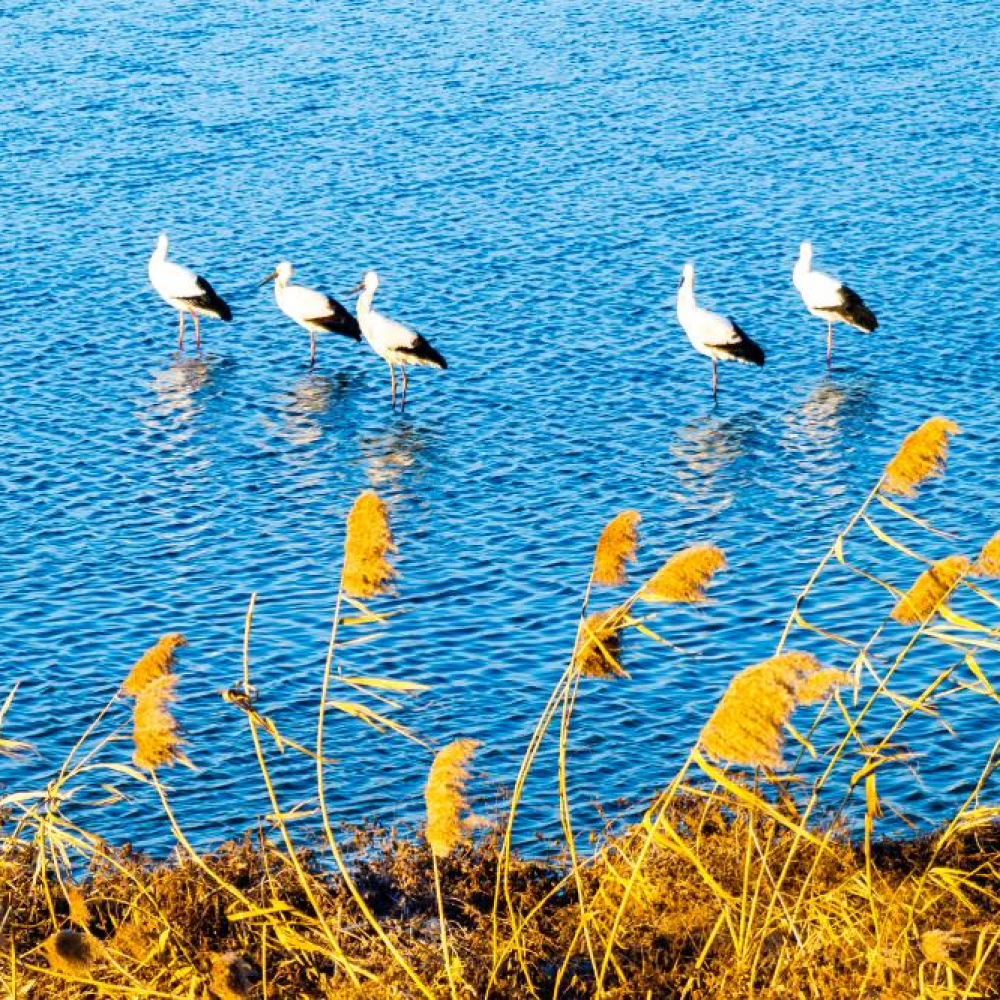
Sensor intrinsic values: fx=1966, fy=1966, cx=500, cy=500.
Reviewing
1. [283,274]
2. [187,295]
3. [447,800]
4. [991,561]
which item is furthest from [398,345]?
[447,800]

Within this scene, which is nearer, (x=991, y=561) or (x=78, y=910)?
(x=991, y=561)

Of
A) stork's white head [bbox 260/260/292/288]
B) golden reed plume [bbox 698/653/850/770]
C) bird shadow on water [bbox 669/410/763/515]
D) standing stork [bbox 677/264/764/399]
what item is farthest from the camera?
stork's white head [bbox 260/260/292/288]

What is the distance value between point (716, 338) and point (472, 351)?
13.4ft

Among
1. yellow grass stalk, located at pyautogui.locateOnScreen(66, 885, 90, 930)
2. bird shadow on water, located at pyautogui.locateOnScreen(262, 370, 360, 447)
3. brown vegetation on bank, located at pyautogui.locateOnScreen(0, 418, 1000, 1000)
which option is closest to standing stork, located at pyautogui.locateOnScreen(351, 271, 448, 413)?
bird shadow on water, located at pyautogui.locateOnScreen(262, 370, 360, 447)

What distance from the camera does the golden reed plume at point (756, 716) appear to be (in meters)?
9.12

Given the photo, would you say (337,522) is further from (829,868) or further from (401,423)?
(829,868)

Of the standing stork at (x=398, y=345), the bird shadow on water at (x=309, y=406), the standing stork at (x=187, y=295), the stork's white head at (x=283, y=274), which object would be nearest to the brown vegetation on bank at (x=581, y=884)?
the bird shadow on water at (x=309, y=406)

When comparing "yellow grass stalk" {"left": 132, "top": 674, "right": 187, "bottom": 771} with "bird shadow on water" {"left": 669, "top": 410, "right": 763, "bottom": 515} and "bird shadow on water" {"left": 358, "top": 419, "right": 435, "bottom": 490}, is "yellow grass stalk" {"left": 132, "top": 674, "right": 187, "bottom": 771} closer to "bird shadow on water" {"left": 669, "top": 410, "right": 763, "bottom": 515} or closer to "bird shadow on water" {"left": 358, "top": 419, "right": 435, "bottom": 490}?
"bird shadow on water" {"left": 669, "top": 410, "right": 763, "bottom": 515}

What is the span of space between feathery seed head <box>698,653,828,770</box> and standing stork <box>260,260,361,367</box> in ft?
75.2

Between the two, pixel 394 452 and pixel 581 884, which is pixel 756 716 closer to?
pixel 581 884

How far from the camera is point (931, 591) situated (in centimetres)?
1063

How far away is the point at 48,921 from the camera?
13.7 meters

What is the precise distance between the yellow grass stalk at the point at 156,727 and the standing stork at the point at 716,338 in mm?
19823

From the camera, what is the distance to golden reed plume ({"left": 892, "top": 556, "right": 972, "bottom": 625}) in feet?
34.7
